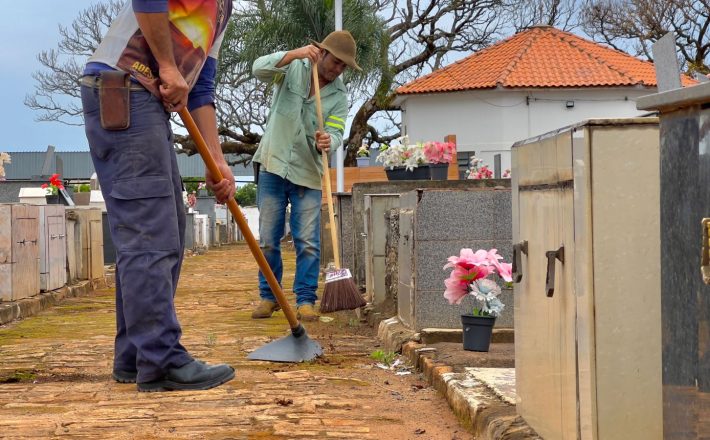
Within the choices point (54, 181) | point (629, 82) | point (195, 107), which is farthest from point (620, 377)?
point (629, 82)

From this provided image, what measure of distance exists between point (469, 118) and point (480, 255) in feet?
93.5

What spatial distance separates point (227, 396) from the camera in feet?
14.3

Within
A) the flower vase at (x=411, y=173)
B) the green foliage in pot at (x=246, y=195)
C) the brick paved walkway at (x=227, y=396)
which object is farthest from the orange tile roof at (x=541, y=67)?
the brick paved walkway at (x=227, y=396)

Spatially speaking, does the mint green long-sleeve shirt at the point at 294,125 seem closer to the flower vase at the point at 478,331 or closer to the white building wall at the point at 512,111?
the flower vase at the point at 478,331

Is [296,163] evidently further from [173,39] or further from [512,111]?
[512,111]

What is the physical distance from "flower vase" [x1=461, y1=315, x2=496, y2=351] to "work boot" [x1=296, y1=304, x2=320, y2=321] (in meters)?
2.35

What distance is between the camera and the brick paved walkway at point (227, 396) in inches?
148

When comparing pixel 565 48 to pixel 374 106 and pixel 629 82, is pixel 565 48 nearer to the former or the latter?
pixel 629 82

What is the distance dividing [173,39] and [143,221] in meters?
0.79

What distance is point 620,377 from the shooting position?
2.47m

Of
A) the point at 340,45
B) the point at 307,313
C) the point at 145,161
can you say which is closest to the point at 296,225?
the point at 307,313

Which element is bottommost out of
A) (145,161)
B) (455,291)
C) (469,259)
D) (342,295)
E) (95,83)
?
(342,295)

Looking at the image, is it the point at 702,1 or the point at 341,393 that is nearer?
the point at 341,393

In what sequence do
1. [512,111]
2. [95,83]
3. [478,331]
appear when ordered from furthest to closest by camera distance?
[512,111] < [478,331] < [95,83]
